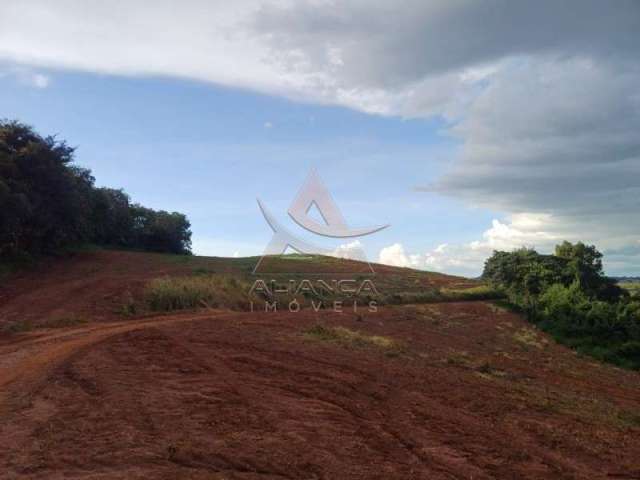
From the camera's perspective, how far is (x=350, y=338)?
13719 millimetres

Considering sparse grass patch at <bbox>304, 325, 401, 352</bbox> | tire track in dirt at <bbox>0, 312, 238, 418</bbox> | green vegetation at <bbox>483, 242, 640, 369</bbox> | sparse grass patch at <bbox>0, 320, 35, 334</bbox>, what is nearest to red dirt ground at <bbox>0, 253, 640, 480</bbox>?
tire track in dirt at <bbox>0, 312, 238, 418</bbox>

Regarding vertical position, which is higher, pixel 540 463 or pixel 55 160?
pixel 55 160

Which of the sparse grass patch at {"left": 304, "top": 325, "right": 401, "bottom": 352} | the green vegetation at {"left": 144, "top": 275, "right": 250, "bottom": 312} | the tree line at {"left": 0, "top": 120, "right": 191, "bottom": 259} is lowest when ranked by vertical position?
the sparse grass patch at {"left": 304, "top": 325, "right": 401, "bottom": 352}

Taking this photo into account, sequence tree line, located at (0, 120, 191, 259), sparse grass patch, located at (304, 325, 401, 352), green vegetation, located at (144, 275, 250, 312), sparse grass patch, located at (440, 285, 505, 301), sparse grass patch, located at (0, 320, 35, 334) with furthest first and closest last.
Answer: sparse grass patch, located at (440, 285, 505, 301), tree line, located at (0, 120, 191, 259), green vegetation, located at (144, 275, 250, 312), sparse grass patch, located at (0, 320, 35, 334), sparse grass patch, located at (304, 325, 401, 352)

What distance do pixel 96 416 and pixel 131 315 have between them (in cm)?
1015

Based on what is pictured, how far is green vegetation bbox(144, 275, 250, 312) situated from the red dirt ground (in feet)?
10.2

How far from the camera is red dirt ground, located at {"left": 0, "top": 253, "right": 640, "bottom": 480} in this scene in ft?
17.2

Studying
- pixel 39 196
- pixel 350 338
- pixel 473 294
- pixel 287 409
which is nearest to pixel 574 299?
pixel 473 294

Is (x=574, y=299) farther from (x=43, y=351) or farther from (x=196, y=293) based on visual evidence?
(x=43, y=351)

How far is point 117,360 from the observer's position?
31.1 feet

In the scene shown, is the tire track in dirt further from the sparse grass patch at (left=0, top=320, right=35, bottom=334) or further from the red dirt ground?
the sparse grass patch at (left=0, top=320, right=35, bottom=334)

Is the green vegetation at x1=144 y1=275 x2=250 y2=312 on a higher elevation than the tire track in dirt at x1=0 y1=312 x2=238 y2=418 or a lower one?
higher

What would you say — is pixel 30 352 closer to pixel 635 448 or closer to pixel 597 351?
pixel 635 448

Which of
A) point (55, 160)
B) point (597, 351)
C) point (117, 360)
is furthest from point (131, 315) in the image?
point (597, 351)
